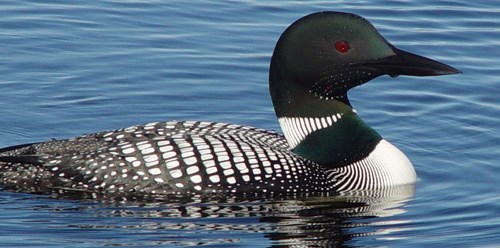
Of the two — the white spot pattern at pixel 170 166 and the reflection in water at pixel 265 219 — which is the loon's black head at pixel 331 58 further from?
the reflection in water at pixel 265 219

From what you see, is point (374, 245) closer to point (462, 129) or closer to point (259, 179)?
point (259, 179)

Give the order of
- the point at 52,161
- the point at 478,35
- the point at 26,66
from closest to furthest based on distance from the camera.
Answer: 1. the point at 52,161
2. the point at 26,66
3. the point at 478,35

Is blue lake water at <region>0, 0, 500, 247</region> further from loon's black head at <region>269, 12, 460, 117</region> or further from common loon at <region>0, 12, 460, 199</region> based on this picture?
loon's black head at <region>269, 12, 460, 117</region>

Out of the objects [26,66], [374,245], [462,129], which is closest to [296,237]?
[374,245]

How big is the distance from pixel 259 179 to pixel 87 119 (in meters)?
1.82

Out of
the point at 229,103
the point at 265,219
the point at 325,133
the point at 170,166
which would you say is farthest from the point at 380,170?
the point at 229,103

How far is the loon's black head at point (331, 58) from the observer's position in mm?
7902

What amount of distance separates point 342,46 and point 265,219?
107cm

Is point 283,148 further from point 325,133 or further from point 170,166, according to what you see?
point 170,166

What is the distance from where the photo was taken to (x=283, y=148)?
806cm

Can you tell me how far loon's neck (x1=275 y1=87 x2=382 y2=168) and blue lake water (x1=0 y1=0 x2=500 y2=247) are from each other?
0.96ft

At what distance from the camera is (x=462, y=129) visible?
923 cm

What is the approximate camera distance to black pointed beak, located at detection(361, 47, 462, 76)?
7.94 metres

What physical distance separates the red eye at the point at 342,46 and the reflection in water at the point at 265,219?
2.60 ft
